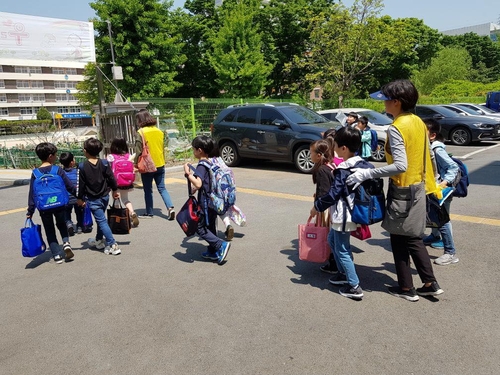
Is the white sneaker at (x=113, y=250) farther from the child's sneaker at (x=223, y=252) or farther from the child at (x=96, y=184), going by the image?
the child's sneaker at (x=223, y=252)

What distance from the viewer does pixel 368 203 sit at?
3588mm

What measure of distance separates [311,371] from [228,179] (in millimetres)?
2528

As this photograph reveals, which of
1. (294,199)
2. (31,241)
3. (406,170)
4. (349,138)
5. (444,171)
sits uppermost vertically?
(349,138)

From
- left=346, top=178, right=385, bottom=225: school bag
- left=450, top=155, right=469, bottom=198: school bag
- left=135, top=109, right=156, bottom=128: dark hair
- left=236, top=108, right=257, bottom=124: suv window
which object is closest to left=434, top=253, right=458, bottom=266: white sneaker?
left=450, top=155, right=469, bottom=198: school bag

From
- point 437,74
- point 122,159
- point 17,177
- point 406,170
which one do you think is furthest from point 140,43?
point 437,74

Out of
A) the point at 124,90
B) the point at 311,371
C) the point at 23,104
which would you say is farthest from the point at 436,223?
the point at 23,104

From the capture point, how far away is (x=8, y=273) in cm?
500

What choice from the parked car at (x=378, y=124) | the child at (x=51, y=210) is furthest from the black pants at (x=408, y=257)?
the parked car at (x=378, y=124)

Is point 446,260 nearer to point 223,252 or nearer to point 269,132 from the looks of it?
point 223,252

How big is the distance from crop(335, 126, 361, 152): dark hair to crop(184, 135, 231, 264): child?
1647 mm

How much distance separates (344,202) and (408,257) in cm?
76

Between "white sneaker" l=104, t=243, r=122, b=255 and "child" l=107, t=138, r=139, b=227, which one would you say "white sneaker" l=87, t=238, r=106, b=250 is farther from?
"child" l=107, t=138, r=139, b=227

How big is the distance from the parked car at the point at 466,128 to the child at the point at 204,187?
12.5 meters

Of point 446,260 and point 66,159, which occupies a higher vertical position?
point 66,159
